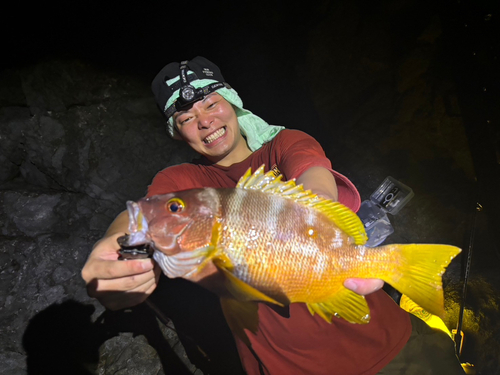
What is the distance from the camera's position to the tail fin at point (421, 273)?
1.02 m

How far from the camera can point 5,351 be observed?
2410 millimetres

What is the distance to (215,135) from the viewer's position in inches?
75.9

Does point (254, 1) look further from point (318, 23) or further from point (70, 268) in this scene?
point (70, 268)

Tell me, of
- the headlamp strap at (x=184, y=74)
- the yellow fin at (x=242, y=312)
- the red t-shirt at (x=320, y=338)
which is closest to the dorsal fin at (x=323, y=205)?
the red t-shirt at (x=320, y=338)

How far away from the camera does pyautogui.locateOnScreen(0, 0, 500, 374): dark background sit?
247cm

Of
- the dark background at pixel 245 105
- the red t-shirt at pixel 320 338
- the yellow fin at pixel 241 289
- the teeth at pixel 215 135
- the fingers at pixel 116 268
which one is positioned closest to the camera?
the yellow fin at pixel 241 289

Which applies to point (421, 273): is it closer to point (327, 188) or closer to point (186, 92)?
point (327, 188)

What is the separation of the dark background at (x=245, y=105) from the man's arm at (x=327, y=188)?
79.2 inches

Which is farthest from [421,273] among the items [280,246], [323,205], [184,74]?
[184,74]

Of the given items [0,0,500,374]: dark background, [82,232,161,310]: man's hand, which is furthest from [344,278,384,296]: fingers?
[0,0,500,374]: dark background

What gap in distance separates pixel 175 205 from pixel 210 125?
105cm

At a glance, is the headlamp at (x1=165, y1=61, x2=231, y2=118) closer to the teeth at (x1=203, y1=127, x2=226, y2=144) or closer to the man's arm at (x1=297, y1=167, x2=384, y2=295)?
the teeth at (x1=203, y1=127, x2=226, y2=144)

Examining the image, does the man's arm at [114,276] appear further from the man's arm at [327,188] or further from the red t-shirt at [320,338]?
the man's arm at [327,188]

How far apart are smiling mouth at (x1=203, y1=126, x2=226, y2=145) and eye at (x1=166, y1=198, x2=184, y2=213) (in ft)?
3.36
